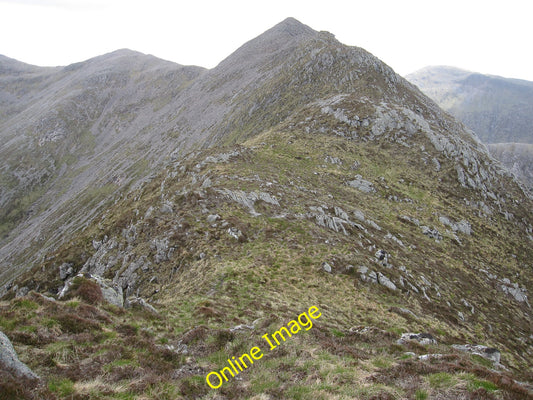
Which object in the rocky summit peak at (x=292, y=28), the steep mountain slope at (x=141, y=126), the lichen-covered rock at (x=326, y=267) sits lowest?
the lichen-covered rock at (x=326, y=267)

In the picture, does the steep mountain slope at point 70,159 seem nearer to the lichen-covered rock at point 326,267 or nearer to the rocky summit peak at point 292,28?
the rocky summit peak at point 292,28

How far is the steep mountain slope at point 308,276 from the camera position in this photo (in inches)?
412

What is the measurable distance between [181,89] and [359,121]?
150 m

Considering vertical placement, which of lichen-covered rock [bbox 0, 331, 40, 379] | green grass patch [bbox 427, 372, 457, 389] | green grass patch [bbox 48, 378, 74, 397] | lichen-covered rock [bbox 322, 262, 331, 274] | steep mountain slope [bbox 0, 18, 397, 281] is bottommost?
lichen-covered rock [bbox 322, 262, 331, 274]

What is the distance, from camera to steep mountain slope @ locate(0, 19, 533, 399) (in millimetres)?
10477

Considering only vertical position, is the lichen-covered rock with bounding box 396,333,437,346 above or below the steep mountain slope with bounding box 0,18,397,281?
below

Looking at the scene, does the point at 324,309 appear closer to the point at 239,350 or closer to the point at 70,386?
the point at 239,350

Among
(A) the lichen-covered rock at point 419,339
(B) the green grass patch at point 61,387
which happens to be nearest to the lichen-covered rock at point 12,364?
(B) the green grass patch at point 61,387

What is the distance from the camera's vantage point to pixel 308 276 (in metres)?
22.7

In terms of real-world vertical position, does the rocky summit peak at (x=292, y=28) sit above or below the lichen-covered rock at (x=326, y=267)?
above

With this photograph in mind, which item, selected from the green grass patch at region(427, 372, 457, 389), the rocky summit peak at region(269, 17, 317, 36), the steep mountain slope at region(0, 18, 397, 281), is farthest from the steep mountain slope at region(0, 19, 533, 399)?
the rocky summit peak at region(269, 17, 317, 36)

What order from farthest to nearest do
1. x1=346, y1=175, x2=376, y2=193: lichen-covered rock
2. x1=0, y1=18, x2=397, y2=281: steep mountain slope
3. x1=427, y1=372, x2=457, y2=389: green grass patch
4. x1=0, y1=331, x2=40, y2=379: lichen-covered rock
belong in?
1. x1=0, y1=18, x2=397, y2=281: steep mountain slope
2. x1=346, y1=175, x2=376, y2=193: lichen-covered rock
3. x1=427, y1=372, x2=457, y2=389: green grass patch
4. x1=0, y1=331, x2=40, y2=379: lichen-covered rock

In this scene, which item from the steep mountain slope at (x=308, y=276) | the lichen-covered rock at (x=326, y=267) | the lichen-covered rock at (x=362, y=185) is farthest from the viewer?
the lichen-covered rock at (x=362, y=185)

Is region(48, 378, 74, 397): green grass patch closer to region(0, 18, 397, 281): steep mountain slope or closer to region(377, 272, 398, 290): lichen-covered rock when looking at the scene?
region(377, 272, 398, 290): lichen-covered rock
